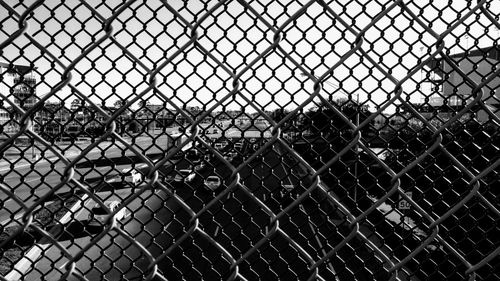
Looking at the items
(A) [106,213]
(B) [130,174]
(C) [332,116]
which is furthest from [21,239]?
(C) [332,116]

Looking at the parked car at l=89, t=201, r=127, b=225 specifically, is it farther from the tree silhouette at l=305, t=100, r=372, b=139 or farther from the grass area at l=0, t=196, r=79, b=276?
the tree silhouette at l=305, t=100, r=372, b=139

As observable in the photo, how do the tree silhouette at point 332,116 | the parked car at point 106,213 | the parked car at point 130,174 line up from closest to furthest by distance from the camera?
the parked car at point 106,213, the tree silhouette at point 332,116, the parked car at point 130,174

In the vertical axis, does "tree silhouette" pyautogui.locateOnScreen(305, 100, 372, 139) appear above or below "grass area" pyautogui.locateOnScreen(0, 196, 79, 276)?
above

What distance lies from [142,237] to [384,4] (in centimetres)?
1029

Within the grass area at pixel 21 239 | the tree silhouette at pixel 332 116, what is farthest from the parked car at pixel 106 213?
the tree silhouette at pixel 332 116

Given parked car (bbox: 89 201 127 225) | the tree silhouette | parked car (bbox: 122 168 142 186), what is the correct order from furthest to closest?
parked car (bbox: 122 168 142 186) < the tree silhouette < parked car (bbox: 89 201 127 225)

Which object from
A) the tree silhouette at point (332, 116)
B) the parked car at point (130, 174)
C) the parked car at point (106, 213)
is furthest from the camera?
the parked car at point (130, 174)

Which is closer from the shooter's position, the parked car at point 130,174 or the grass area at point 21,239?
the grass area at point 21,239

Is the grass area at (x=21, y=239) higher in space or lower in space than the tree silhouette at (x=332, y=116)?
lower

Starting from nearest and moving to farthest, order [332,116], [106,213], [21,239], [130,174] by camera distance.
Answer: [130,174]
[332,116]
[106,213]
[21,239]

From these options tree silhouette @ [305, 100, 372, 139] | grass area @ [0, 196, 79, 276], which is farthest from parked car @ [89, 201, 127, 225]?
tree silhouette @ [305, 100, 372, 139]

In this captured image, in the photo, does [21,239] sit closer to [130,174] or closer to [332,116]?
[130,174]

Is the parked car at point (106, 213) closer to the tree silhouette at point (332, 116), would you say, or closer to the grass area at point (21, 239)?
the grass area at point (21, 239)

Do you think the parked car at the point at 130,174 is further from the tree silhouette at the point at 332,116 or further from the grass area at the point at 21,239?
the tree silhouette at the point at 332,116
